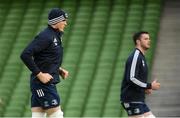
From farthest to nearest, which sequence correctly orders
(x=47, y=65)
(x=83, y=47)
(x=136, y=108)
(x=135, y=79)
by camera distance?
(x=83, y=47) < (x=136, y=108) < (x=135, y=79) < (x=47, y=65)

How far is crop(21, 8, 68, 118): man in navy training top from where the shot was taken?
22.7 ft

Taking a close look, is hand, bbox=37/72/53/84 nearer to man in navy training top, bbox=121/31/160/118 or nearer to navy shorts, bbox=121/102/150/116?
man in navy training top, bbox=121/31/160/118

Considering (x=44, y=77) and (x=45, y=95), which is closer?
(x=44, y=77)

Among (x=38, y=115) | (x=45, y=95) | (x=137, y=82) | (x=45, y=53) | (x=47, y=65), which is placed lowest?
(x=38, y=115)

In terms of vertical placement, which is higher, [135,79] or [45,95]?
[135,79]

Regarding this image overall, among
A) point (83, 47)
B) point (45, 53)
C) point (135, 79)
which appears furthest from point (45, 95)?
point (83, 47)

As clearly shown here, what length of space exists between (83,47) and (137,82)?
4.96m

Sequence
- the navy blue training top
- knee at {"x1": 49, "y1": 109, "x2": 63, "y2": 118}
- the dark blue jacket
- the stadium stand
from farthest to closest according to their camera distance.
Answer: the stadium stand < the dark blue jacket < knee at {"x1": 49, "y1": 109, "x2": 63, "y2": 118} < the navy blue training top

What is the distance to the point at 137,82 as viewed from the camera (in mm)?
7363

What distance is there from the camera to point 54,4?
13484 mm

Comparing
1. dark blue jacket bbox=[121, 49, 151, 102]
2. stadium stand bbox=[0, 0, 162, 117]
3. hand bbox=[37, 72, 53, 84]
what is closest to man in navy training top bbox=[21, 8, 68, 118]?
hand bbox=[37, 72, 53, 84]

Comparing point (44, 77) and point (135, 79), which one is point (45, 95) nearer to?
point (44, 77)

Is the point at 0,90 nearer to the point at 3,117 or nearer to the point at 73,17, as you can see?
the point at 3,117

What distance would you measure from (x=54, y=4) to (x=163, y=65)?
3.09m
